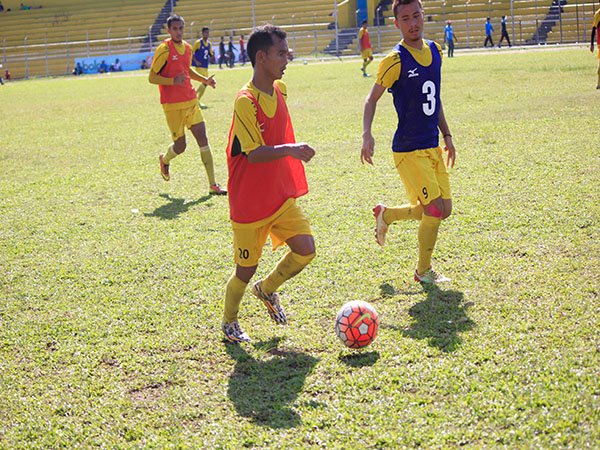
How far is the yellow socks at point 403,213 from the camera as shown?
620 cm

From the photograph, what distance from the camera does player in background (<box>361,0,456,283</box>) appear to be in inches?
227

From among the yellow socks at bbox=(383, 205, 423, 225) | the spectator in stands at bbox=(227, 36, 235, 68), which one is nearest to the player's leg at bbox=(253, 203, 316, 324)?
the yellow socks at bbox=(383, 205, 423, 225)

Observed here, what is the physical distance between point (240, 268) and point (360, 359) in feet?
3.23

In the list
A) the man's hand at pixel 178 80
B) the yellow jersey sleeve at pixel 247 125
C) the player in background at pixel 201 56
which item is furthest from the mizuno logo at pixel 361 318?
the player in background at pixel 201 56

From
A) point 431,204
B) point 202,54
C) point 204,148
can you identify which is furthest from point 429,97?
point 202,54

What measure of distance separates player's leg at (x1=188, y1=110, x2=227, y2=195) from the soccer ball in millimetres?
5418

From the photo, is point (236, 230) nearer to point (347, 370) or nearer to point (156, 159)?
point (347, 370)

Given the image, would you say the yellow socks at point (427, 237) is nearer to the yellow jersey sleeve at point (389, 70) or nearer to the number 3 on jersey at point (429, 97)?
the number 3 on jersey at point (429, 97)

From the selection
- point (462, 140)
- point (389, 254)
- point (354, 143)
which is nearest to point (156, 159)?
point (354, 143)

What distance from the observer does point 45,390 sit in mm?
4516

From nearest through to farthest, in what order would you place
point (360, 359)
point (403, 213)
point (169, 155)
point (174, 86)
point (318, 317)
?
point (360, 359)
point (318, 317)
point (403, 213)
point (174, 86)
point (169, 155)

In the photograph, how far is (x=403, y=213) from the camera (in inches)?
248

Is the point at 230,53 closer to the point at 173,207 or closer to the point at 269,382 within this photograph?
the point at 173,207

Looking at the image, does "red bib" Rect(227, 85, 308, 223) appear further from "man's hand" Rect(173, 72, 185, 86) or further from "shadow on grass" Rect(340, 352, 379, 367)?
"man's hand" Rect(173, 72, 185, 86)
